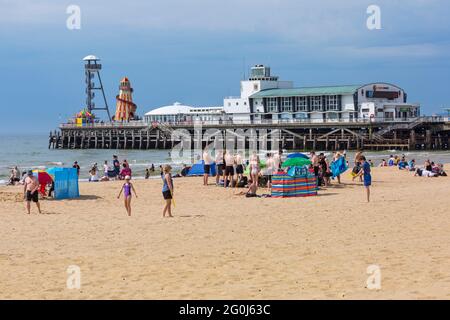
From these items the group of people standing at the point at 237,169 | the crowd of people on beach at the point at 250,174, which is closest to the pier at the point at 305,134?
the crowd of people on beach at the point at 250,174

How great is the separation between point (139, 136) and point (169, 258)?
63635mm

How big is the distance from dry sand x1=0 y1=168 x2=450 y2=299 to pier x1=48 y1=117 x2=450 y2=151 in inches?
1618

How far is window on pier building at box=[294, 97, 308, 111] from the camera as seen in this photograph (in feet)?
229

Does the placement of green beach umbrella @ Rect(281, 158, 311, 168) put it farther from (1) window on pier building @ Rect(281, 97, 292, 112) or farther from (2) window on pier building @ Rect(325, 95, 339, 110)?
(1) window on pier building @ Rect(281, 97, 292, 112)

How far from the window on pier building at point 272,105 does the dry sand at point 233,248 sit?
5359cm

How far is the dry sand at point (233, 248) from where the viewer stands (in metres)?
8.58

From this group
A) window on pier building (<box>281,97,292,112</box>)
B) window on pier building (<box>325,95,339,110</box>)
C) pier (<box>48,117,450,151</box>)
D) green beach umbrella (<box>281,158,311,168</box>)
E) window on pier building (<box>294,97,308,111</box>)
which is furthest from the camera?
window on pier building (<box>281,97,292,112</box>)

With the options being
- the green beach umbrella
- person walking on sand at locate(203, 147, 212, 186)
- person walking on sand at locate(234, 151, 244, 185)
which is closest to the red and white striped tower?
person walking on sand at locate(203, 147, 212, 186)

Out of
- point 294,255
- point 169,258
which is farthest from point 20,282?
point 294,255

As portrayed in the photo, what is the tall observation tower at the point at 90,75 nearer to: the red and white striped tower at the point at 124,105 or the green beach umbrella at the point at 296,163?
the red and white striped tower at the point at 124,105

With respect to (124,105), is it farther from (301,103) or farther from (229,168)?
(229,168)

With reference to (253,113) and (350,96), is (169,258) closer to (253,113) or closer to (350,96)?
(350,96)

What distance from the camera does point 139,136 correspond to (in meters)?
73.6

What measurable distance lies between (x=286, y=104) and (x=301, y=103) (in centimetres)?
170
